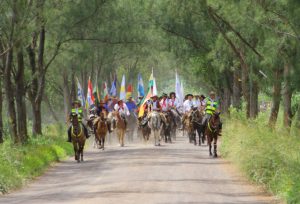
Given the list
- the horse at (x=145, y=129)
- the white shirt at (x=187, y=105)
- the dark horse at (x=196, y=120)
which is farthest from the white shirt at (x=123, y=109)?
the dark horse at (x=196, y=120)

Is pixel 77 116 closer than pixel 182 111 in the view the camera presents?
Yes

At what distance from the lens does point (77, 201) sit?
16.3m

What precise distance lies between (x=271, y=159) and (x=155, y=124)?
16564mm

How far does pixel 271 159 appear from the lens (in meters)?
19.7

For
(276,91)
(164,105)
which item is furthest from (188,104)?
(276,91)

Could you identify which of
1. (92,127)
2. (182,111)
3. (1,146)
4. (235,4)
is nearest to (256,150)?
(235,4)

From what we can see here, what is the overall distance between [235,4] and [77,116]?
6593 mm

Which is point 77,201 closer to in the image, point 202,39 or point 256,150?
point 256,150

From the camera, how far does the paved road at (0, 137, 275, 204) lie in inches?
651

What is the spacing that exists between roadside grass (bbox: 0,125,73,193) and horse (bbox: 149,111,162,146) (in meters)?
3.92

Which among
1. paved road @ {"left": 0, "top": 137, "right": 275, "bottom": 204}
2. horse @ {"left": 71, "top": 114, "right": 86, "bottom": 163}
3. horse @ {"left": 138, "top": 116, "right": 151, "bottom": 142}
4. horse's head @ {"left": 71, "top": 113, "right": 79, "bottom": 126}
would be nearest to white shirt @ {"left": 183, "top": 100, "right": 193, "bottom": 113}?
horse @ {"left": 138, "top": 116, "right": 151, "bottom": 142}

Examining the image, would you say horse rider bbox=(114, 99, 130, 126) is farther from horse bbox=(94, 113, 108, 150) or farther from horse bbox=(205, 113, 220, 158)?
horse bbox=(205, 113, 220, 158)

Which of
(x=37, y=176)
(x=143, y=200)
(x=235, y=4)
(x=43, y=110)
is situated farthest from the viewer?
(x=43, y=110)

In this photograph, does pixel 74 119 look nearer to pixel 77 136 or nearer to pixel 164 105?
pixel 77 136
